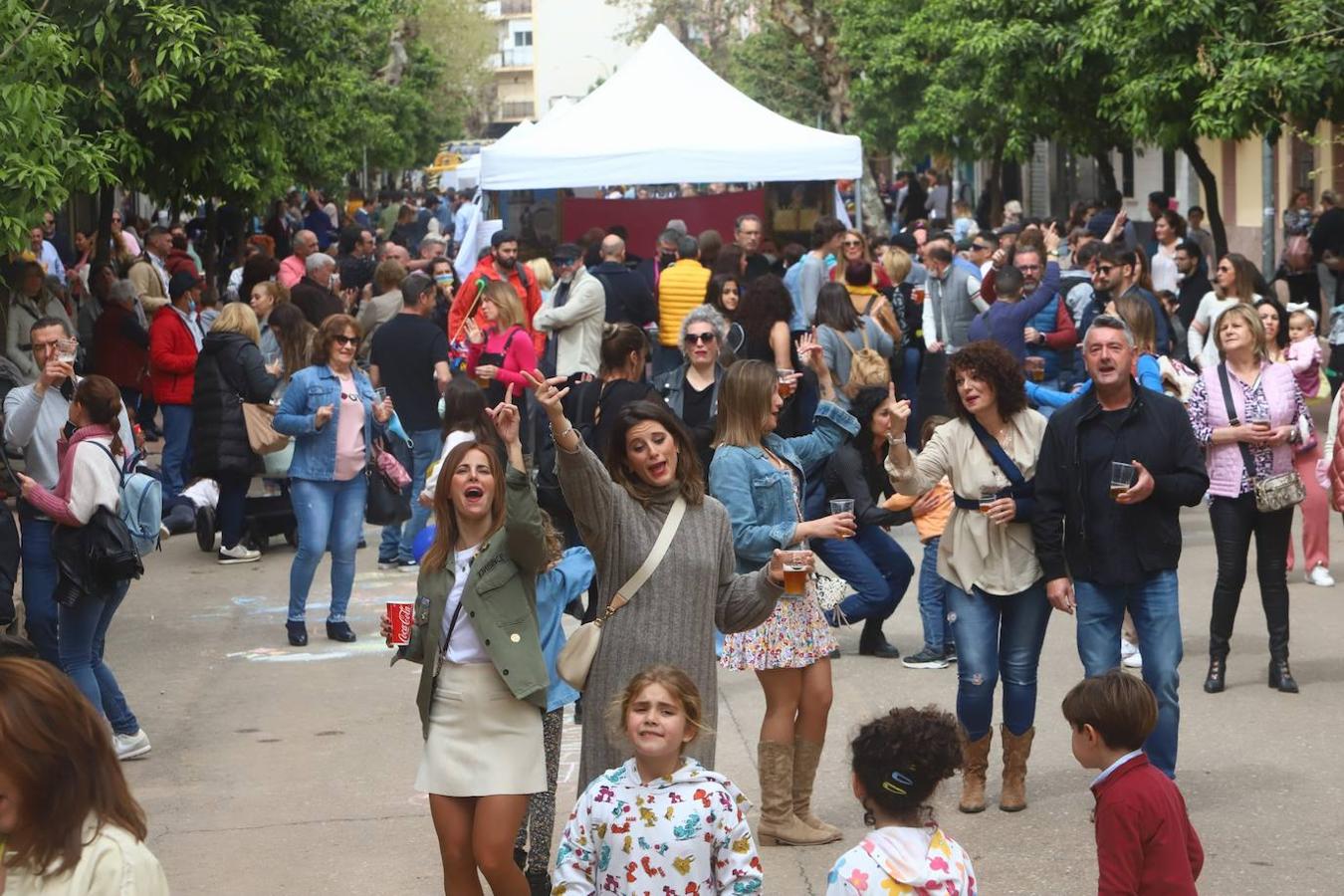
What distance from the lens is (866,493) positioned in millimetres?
8664

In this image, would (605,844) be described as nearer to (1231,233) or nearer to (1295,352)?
(1295,352)

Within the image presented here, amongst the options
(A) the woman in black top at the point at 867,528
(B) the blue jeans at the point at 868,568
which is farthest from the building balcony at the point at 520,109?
(B) the blue jeans at the point at 868,568

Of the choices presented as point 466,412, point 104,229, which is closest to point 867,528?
point 466,412

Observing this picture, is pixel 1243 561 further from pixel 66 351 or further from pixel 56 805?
pixel 56 805

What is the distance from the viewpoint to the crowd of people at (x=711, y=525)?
180 inches

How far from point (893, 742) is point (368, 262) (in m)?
17.7

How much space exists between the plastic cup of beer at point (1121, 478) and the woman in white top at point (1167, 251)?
38.1ft

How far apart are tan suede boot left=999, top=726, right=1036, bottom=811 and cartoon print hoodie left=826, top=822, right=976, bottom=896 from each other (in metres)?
2.77

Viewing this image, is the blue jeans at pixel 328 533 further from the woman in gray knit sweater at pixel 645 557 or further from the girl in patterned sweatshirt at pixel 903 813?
the girl in patterned sweatshirt at pixel 903 813

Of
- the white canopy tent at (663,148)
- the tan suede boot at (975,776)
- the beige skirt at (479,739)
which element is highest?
the white canopy tent at (663,148)

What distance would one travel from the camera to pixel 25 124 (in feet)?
28.5

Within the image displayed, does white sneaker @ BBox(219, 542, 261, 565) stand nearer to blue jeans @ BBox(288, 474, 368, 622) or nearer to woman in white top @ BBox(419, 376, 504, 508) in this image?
blue jeans @ BBox(288, 474, 368, 622)

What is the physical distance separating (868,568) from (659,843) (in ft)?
13.7

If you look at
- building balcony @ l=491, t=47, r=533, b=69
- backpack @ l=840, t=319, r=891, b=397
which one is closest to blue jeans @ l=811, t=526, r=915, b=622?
backpack @ l=840, t=319, r=891, b=397
